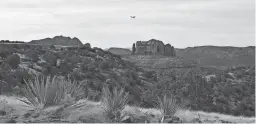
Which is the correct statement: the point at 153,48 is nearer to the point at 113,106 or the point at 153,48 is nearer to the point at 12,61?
the point at 12,61

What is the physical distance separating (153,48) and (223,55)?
24582 millimetres

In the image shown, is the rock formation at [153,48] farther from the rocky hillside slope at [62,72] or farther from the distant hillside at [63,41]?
the rocky hillside slope at [62,72]

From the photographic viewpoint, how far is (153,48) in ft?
330

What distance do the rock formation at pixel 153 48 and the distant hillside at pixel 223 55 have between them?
5.71 meters

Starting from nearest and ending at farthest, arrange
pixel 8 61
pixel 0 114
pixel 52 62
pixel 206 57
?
pixel 0 114, pixel 8 61, pixel 52 62, pixel 206 57

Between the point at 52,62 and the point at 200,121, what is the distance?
84.1 feet

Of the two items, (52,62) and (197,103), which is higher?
(52,62)

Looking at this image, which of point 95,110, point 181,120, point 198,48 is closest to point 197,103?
point 181,120

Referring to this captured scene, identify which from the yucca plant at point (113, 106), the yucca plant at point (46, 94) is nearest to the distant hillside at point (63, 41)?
the yucca plant at point (113, 106)

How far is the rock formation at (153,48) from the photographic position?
96.6 m

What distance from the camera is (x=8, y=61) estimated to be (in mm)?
29047

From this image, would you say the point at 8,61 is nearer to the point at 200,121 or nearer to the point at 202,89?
the point at 202,89

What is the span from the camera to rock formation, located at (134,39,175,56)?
96.6 m

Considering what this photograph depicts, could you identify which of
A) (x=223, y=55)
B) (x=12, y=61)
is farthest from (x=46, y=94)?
(x=223, y=55)
